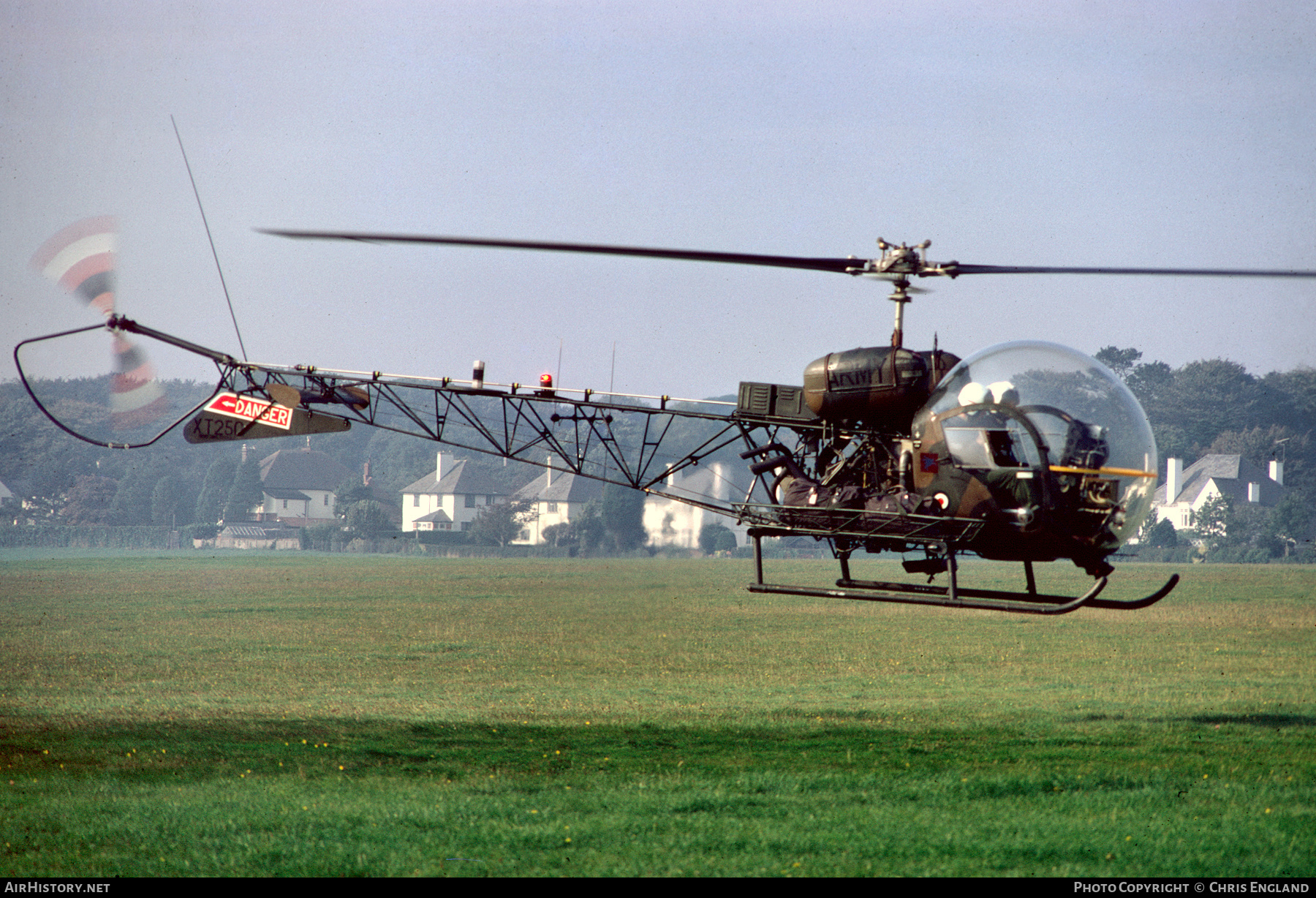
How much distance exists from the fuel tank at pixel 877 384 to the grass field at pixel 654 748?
12.6 ft

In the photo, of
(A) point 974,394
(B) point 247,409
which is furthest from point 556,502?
(A) point 974,394

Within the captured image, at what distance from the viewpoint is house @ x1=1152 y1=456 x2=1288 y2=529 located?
305 ft

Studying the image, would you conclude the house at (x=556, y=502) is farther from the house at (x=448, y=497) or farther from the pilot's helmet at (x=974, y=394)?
the pilot's helmet at (x=974, y=394)

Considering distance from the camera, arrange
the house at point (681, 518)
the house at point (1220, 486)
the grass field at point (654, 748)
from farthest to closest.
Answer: the house at point (1220, 486), the house at point (681, 518), the grass field at point (654, 748)

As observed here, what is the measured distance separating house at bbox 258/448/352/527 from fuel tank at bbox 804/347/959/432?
368ft

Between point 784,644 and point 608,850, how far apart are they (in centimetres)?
2024

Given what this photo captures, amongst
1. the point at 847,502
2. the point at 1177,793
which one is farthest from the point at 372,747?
the point at 1177,793

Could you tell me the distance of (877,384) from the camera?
13789 millimetres

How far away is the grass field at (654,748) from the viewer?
382 inches

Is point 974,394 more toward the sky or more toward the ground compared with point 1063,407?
more toward the sky

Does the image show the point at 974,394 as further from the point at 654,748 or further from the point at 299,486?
the point at 299,486

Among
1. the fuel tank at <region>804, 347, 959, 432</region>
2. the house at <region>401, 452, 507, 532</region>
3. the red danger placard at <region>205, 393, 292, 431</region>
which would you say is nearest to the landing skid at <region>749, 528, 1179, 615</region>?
the fuel tank at <region>804, 347, 959, 432</region>

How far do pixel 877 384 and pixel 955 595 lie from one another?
8.18 ft

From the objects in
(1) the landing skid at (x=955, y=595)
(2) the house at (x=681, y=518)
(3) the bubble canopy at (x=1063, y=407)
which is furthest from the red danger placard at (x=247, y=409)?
(2) the house at (x=681, y=518)
